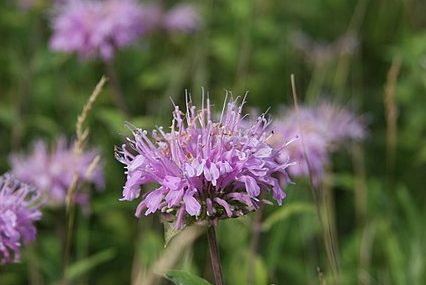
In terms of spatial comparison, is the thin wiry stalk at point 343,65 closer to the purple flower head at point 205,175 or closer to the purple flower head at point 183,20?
the purple flower head at point 183,20

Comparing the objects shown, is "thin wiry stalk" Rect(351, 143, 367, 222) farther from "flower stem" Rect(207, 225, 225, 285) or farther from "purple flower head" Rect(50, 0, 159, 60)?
"flower stem" Rect(207, 225, 225, 285)

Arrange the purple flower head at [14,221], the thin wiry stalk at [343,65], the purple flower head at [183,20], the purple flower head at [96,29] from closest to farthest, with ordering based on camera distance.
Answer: the purple flower head at [14,221], the purple flower head at [96,29], the thin wiry stalk at [343,65], the purple flower head at [183,20]

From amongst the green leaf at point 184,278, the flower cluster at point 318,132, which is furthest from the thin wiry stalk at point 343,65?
the green leaf at point 184,278

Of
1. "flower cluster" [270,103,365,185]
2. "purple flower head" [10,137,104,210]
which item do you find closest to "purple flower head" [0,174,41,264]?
"purple flower head" [10,137,104,210]

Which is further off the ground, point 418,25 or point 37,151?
point 418,25

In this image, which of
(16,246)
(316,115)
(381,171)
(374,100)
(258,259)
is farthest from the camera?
(374,100)

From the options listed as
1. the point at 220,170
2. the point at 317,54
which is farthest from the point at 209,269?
the point at 317,54

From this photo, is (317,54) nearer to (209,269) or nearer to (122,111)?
(122,111)
